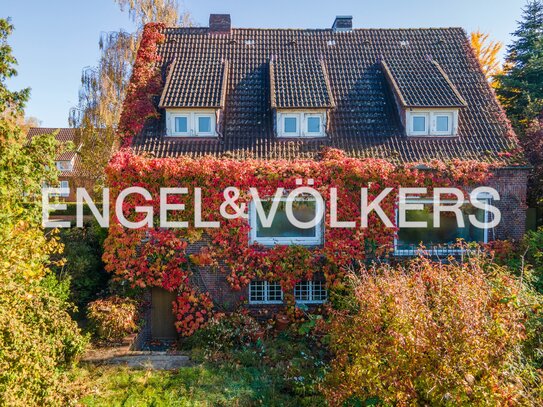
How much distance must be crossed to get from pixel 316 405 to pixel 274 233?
6.04m

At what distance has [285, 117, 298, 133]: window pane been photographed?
14.1 m

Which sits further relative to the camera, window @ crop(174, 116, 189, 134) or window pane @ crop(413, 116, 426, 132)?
window pane @ crop(413, 116, 426, 132)

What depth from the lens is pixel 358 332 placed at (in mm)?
6297

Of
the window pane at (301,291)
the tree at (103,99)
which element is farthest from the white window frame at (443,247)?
the tree at (103,99)

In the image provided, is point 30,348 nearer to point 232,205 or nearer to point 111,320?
point 111,320

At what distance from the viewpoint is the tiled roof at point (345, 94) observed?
13.5 m

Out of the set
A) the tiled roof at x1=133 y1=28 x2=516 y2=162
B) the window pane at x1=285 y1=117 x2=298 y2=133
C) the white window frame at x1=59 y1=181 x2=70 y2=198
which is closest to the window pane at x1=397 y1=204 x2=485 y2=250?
the tiled roof at x1=133 y1=28 x2=516 y2=162

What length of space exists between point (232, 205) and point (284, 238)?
75.8 inches

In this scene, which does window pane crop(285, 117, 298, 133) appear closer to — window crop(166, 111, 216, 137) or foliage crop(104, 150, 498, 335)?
foliage crop(104, 150, 498, 335)

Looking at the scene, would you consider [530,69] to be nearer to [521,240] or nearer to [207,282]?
[521,240]

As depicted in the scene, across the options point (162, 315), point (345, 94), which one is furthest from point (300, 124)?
point (162, 315)

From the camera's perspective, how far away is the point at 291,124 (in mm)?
14078

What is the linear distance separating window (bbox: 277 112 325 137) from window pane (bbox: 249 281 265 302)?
4889mm

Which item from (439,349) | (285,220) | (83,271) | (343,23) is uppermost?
(343,23)
